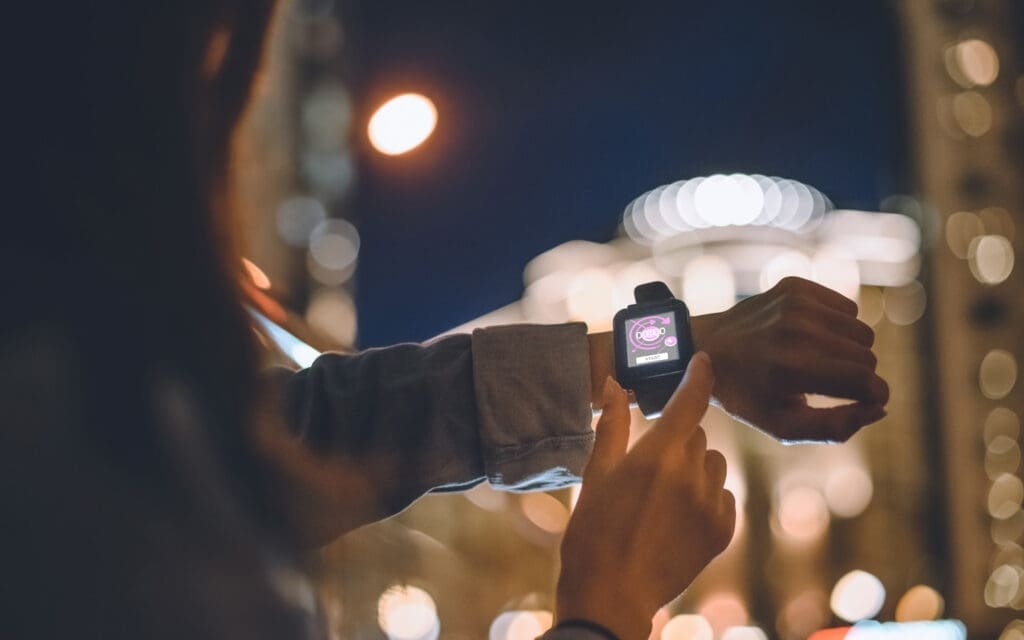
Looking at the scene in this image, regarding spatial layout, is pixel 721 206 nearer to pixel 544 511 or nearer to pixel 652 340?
pixel 544 511

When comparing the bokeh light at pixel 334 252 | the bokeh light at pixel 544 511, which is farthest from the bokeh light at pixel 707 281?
the bokeh light at pixel 334 252

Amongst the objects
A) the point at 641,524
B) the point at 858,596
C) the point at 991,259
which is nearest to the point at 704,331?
the point at 641,524

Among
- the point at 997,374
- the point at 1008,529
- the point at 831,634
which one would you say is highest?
the point at 997,374

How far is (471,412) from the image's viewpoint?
88cm

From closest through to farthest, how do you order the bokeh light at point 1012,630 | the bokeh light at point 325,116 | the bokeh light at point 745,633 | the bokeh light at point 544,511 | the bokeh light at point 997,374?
1. the bokeh light at point 325,116
2. the bokeh light at point 997,374
3. the bokeh light at point 1012,630
4. the bokeh light at point 544,511
5. the bokeh light at point 745,633

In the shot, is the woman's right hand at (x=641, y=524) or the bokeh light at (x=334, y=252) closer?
the woman's right hand at (x=641, y=524)

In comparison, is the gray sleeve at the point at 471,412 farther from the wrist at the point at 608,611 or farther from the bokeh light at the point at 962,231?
the bokeh light at the point at 962,231

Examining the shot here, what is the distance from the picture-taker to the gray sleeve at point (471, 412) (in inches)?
33.5

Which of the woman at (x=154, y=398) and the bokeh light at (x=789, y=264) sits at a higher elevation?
the woman at (x=154, y=398)

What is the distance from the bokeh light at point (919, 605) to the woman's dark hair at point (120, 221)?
2641cm

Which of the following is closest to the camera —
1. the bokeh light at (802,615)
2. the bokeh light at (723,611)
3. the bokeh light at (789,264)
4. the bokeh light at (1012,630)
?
the bokeh light at (1012,630)

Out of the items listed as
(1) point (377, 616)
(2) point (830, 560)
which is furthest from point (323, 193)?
(2) point (830, 560)

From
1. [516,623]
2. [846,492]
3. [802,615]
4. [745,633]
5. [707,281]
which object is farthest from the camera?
[846,492]

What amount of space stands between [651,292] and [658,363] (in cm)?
8
